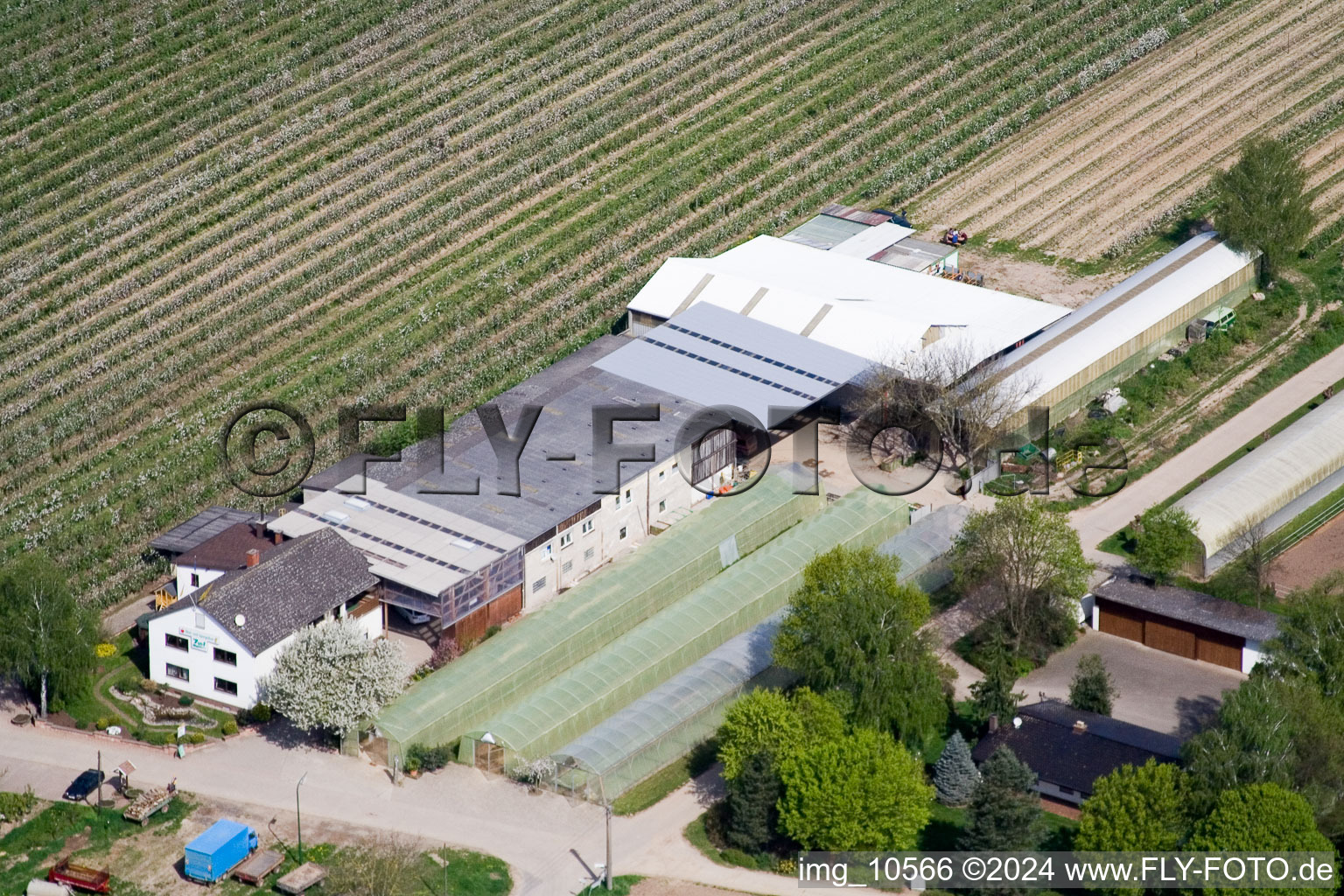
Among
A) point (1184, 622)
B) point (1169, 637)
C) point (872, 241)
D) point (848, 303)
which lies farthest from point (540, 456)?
point (872, 241)

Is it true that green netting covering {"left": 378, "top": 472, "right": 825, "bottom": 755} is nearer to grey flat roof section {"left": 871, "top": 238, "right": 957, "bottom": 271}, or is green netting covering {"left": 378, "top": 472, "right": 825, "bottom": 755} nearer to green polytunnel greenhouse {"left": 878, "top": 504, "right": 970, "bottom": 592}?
green polytunnel greenhouse {"left": 878, "top": 504, "right": 970, "bottom": 592}

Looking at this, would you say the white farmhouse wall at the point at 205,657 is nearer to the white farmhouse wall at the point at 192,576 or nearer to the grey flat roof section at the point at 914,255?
the white farmhouse wall at the point at 192,576

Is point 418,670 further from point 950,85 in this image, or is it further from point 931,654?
point 950,85

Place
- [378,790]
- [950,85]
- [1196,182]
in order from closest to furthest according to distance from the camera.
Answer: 1. [378,790]
2. [1196,182]
3. [950,85]

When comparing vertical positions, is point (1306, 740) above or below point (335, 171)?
below

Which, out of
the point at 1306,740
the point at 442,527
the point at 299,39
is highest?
the point at 299,39

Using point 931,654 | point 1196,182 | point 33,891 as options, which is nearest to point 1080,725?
point 931,654

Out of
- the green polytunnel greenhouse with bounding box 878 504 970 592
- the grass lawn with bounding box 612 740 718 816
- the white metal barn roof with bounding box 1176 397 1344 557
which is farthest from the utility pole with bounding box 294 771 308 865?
the white metal barn roof with bounding box 1176 397 1344 557

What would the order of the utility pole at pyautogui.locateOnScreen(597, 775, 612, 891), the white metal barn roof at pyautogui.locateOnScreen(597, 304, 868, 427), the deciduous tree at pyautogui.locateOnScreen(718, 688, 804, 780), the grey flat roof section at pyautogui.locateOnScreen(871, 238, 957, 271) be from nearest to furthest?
1. the utility pole at pyautogui.locateOnScreen(597, 775, 612, 891)
2. the deciduous tree at pyautogui.locateOnScreen(718, 688, 804, 780)
3. the white metal barn roof at pyautogui.locateOnScreen(597, 304, 868, 427)
4. the grey flat roof section at pyautogui.locateOnScreen(871, 238, 957, 271)
